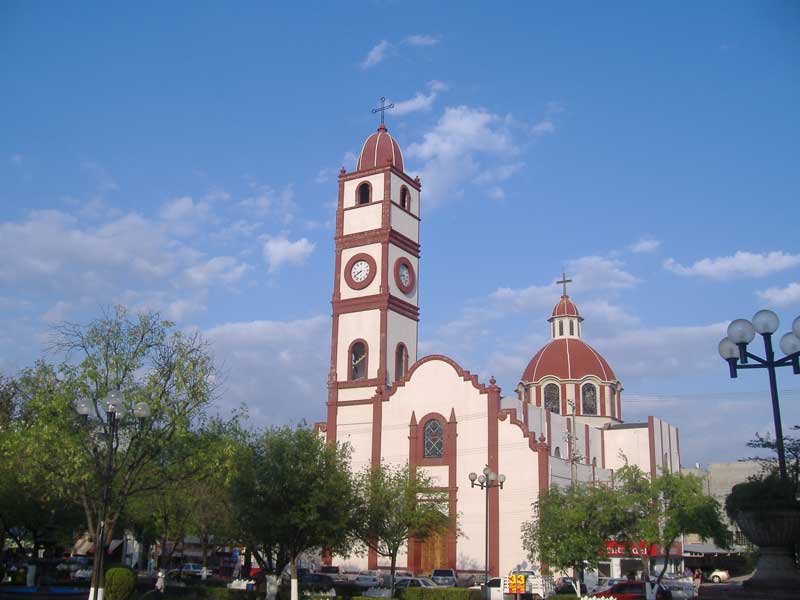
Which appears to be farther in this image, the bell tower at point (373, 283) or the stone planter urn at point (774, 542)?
the bell tower at point (373, 283)

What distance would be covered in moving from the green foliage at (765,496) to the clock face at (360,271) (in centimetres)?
4309

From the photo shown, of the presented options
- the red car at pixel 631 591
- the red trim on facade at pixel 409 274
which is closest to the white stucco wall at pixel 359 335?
the red trim on facade at pixel 409 274

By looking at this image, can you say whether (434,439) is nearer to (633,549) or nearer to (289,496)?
(633,549)

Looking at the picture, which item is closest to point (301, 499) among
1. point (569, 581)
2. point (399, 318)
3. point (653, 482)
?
point (569, 581)

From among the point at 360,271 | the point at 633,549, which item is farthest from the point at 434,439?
the point at 633,549

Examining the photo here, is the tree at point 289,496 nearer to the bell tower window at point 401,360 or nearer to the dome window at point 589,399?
the bell tower window at point 401,360

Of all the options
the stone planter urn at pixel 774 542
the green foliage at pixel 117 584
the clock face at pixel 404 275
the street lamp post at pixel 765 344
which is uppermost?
the clock face at pixel 404 275

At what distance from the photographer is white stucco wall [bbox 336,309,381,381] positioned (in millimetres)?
54031

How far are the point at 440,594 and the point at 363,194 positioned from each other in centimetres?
3285

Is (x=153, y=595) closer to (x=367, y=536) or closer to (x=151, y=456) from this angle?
(x=151, y=456)

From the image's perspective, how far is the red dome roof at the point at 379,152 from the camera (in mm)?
58875

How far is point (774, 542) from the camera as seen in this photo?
13.4 m

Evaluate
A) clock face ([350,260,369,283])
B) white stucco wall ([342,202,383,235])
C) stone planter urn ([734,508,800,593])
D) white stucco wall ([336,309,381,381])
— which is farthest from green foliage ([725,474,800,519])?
white stucco wall ([342,202,383,235])

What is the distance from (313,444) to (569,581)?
16.8 meters
